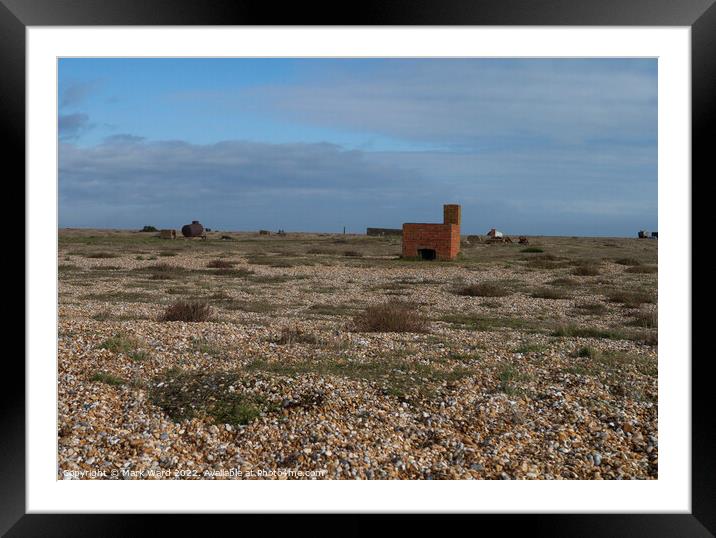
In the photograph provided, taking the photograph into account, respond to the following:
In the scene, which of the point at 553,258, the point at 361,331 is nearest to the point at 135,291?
the point at 361,331

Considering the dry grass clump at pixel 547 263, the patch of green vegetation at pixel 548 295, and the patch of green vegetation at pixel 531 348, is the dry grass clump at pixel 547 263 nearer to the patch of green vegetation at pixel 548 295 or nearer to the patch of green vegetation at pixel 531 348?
the patch of green vegetation at pixel 548 295

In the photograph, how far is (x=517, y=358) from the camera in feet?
27.0

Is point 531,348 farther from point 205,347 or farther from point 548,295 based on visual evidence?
point 548,295

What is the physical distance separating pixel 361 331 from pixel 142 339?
384 centimetres

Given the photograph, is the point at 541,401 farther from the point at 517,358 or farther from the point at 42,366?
the point at 42,366

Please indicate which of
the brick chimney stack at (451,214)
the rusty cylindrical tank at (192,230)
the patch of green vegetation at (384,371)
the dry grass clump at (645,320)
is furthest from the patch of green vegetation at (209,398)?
the rusty cylindrical tank at (192,230)

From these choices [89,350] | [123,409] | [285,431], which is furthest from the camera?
[89,350]

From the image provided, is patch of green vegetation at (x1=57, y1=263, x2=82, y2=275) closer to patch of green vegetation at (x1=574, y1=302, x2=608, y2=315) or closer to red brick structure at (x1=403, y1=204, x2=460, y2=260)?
red brick structure at (x1=403, y1=204, x2=460, y2=260)

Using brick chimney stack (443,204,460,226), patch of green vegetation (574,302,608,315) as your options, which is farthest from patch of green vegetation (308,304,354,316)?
brick chimney stack (443,204,460,226)
